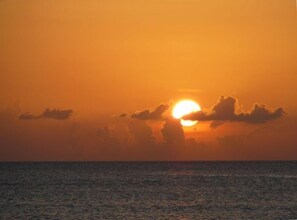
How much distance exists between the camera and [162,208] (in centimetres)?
8581

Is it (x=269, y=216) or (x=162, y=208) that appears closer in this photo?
(x=269, y=216)

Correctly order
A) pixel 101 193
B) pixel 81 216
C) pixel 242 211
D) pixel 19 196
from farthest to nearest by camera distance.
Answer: pixel 101 193, pixel 19 196, pixel 242 211, pixel 81 216

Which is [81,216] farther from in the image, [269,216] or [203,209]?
[269,216]

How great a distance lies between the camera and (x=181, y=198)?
102688 mm

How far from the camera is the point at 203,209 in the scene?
3307 inches

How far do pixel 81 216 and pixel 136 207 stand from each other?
12.5 metres

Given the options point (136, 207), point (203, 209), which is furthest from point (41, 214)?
point (203, 209)

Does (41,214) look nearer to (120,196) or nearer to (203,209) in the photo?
(203,209)

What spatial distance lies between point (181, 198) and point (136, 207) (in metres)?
17.3

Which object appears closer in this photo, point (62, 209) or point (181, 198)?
point (62, 209)

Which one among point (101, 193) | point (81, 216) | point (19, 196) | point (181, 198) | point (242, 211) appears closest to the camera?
point (81, 216)

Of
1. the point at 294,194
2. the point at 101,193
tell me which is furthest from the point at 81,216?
the point at 294,194

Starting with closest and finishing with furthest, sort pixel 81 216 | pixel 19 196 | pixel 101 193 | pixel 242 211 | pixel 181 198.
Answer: pixel 81 216 → pixel 242 211 → pixel 181 198 → pixel 19 196 → pixel 101 193

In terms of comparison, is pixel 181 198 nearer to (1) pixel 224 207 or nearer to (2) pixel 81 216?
(1) pixel 224 207
